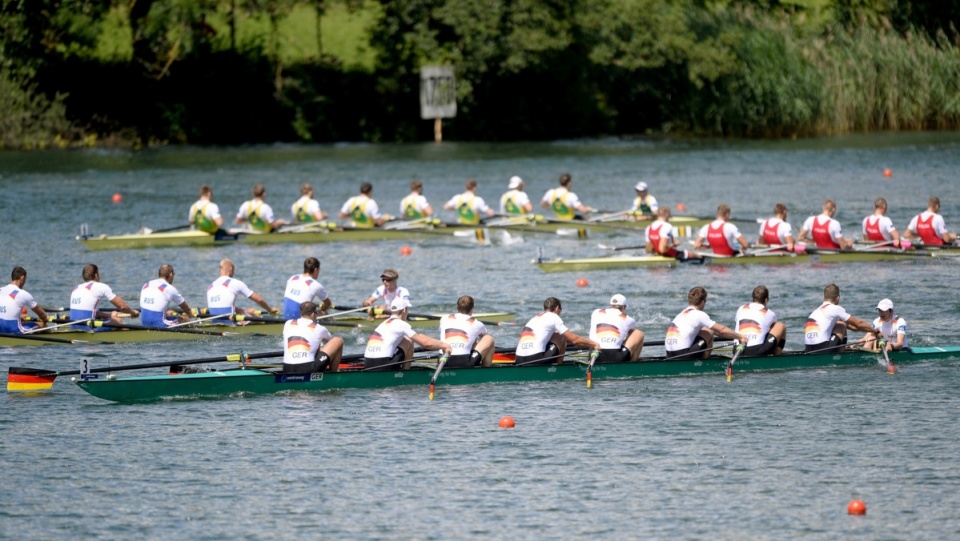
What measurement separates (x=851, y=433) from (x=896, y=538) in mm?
3059

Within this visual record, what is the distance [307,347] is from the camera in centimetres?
1564

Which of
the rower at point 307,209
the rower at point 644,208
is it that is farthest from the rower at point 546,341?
the rower at point 644,208

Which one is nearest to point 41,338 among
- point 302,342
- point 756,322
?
point 302,342

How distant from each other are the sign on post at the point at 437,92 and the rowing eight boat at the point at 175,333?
30.8m

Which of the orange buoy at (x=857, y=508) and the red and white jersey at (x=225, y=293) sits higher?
the red and white jersey at (x=225, y=293)

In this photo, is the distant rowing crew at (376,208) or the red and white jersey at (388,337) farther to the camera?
the distant rowing crew at (376,208)

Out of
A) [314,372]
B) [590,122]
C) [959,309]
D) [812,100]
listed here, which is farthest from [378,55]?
[314,372]

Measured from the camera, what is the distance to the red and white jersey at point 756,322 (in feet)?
54.9

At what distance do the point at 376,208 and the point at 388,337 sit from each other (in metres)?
12.4

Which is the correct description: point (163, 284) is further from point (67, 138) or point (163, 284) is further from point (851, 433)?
point (67, 138)

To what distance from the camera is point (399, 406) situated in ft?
51.1

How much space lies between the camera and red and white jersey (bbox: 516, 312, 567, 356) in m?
16.1

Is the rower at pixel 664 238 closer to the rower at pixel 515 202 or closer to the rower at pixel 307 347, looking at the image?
the rower at pixel 515 202

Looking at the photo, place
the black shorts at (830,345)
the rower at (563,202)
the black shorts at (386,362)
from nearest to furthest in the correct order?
the black shorts at (386,362) → the black shorts at (830,345) → the rower at (563,202)
